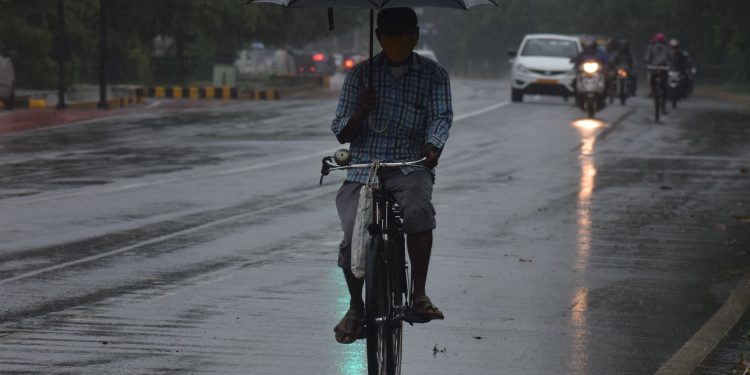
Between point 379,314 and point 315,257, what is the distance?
5.36 metres

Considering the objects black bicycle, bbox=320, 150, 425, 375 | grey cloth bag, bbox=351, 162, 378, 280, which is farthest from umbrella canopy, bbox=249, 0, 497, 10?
grey cloth bag, bbox=351, 162, 378, 280

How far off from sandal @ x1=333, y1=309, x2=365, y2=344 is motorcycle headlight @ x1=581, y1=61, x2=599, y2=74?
27769mm

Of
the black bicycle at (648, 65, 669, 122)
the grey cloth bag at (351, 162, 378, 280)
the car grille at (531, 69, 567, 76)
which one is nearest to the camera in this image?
the grey cloth bag at (351, 162, 378, 280)

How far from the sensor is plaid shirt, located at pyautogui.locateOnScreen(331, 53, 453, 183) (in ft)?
24.0

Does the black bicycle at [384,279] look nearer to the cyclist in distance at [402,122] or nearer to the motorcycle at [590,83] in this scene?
the cyclist in distance at [402,122]

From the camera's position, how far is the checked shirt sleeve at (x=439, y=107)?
7.30 m

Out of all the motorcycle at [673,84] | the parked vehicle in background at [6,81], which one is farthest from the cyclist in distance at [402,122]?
the motorcycle at [673,84]

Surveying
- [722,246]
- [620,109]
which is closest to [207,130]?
[620,109]

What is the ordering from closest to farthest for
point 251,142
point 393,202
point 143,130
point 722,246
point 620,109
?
point 393,202, point 722,246, point 251,142, point 143,130, point 620,109

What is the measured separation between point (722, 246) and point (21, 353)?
7097 mm

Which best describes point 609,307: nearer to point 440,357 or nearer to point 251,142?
point 440,357

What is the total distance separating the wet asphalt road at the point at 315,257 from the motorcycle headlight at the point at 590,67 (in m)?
9.44

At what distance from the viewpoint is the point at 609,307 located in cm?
1009

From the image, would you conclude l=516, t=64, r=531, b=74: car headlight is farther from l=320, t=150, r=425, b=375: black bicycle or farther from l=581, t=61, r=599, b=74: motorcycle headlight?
l=320, t=150, r=425, b=375: black bicycle
